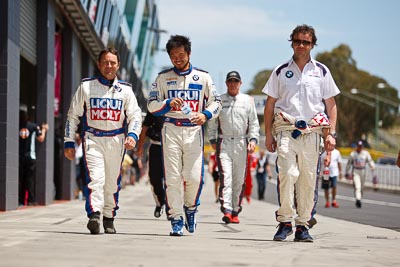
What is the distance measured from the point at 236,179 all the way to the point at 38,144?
5997 mm

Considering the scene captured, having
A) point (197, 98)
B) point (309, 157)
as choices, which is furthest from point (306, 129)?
point (197, 98)

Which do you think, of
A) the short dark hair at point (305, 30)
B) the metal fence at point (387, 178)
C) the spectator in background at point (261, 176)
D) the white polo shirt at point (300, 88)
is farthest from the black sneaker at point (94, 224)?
the metal fence at point (387, 178)

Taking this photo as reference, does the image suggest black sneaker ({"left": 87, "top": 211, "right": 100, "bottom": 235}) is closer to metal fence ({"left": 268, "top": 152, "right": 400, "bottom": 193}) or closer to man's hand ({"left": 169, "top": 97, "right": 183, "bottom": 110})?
man's hand ({"left": 169, "top": 97, "right": 183, "bottom": 110})

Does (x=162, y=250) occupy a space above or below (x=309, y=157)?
below

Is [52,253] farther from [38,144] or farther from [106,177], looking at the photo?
[38,144]

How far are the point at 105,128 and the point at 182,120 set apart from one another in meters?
0.80

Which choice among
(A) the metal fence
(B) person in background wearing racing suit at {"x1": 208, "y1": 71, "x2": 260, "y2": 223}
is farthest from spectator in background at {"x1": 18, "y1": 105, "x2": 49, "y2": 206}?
(A) the metal fence

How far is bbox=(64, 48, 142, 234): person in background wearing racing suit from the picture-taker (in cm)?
962

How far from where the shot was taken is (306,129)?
8.96 m

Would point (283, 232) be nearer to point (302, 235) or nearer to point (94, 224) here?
point (302, 235)

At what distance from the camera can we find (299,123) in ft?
29.3

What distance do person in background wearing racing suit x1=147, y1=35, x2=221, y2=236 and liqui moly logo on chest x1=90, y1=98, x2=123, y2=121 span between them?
361mm

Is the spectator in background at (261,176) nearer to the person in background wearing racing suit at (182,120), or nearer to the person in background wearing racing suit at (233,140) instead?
the person in background wearing racing suit at (233,140)

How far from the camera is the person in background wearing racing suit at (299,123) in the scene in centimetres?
901
